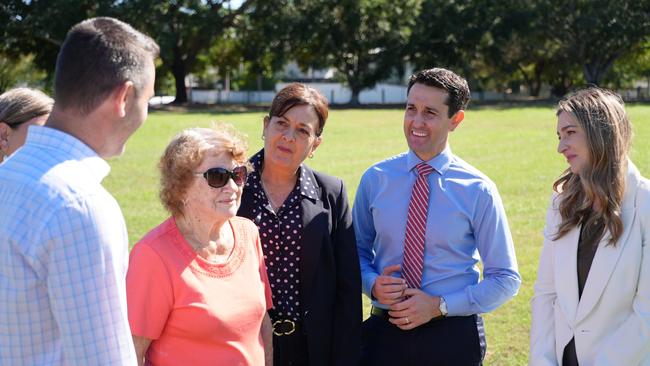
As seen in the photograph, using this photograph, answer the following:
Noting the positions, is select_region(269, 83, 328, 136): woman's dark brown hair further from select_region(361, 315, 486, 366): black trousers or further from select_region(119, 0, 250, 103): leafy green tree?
select_region(119, 0, 250, 103): leafy green tree

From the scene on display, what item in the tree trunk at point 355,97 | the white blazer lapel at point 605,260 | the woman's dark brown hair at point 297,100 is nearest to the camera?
the white blazer lapel at point 605,260

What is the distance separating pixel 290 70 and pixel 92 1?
145 ft

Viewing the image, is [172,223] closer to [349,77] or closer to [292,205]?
[292,205]

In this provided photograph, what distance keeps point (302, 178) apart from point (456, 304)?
110 centimetres

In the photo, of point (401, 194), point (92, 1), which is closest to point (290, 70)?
point (92, 1)

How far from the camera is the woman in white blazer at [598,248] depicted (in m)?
3.78

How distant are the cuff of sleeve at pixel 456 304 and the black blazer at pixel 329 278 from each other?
49 centimetres

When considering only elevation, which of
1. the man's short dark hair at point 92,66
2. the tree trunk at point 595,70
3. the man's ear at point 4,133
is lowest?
the tree trunk at point 595,70

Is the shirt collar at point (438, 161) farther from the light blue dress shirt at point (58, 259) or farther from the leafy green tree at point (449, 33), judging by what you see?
the leafy green tree at point (449, 33)

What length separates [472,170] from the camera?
169 inches

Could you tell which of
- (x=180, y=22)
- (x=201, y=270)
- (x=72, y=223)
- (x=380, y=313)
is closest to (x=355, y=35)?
(x=180, y=22)

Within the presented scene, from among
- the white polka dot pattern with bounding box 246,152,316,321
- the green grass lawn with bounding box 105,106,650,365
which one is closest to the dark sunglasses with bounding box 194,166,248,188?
the white polka dot pattern with bounding box 246,152,316,321

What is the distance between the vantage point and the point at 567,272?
394 cm

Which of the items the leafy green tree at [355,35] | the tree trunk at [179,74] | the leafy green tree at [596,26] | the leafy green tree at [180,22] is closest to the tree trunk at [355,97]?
the leafy green tree at [355,35]
